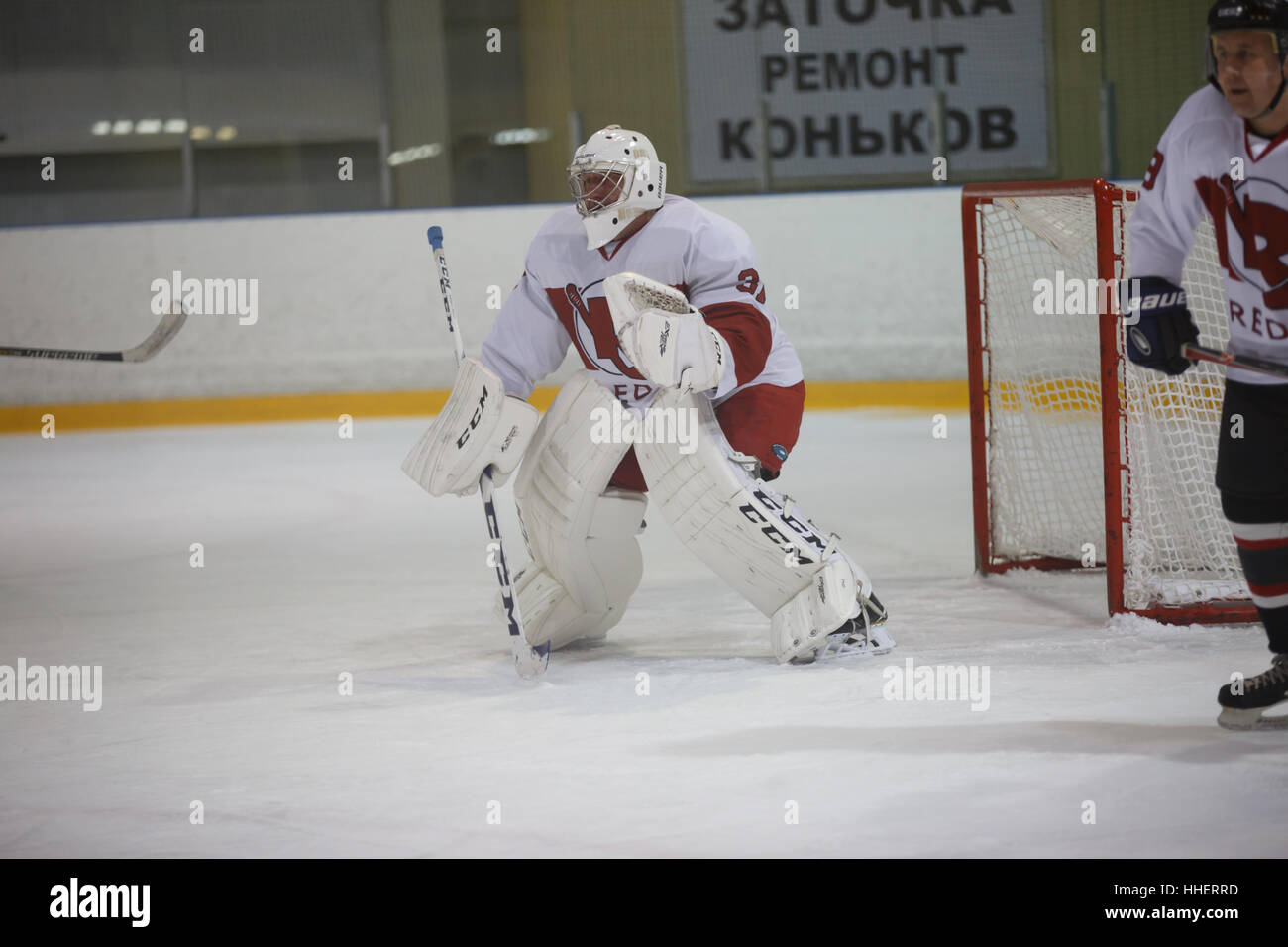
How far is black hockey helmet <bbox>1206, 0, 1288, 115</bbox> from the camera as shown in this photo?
2.13 meters

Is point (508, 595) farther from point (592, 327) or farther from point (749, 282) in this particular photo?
point (749, 282)

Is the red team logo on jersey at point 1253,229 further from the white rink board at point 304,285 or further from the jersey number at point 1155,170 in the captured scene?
the white rink board at point 304,285

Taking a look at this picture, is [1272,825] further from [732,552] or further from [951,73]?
[951,73]

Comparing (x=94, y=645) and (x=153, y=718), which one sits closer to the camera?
(x=153, y=718)

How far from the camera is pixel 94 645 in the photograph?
337 cm

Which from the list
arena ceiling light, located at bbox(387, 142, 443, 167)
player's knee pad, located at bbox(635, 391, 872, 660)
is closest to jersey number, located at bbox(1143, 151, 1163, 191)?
player's knee pad, located at bbox(635, 391, 872, 660)

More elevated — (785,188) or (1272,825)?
(785,188)

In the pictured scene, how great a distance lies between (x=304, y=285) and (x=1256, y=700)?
21.7 feet

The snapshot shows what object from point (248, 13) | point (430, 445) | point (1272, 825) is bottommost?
point (1272, 825)

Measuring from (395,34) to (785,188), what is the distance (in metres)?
2.37

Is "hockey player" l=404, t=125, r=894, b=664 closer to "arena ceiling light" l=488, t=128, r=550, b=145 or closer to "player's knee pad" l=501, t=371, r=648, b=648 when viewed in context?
"player's knee pad" l=501, t=371, r=648, b=648

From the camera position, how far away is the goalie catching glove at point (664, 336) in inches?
105

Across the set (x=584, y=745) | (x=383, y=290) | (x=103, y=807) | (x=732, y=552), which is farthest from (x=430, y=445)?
(x=383, y=290)

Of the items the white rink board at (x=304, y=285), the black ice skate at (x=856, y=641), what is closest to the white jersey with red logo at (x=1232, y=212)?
the black ice skate at (x=856, y=641)
